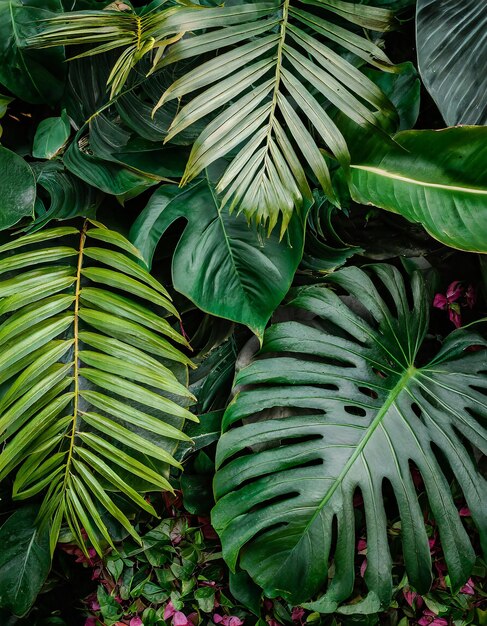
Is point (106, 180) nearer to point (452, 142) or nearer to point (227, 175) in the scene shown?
point (227, 175)

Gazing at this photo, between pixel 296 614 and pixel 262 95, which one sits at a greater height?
pixel 262 95

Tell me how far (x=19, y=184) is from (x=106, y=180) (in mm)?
157

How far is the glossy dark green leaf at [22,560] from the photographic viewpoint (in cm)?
126

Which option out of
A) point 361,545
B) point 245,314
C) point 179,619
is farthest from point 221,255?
point 179,619

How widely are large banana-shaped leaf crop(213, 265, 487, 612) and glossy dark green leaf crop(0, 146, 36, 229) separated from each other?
50 centimetres

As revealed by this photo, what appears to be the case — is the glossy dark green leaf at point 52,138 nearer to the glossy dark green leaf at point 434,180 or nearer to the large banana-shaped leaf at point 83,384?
the large banana-shaped leaf at point 83,384

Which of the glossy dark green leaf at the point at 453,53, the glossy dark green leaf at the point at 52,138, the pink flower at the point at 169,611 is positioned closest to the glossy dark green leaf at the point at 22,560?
the pink flower at the point at 169,611

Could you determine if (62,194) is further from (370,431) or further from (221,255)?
(370,431)

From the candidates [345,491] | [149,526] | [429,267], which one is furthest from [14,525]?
[429,267]

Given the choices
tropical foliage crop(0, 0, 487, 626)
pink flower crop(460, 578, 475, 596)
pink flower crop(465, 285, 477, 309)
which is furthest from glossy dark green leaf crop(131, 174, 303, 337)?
pink flower crop(460, 578, 475, 596)

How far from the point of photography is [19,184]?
1.11m

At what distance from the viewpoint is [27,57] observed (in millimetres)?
1255

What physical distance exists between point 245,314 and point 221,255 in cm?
13

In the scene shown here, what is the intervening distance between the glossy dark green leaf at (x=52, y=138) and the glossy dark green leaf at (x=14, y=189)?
8 cm
